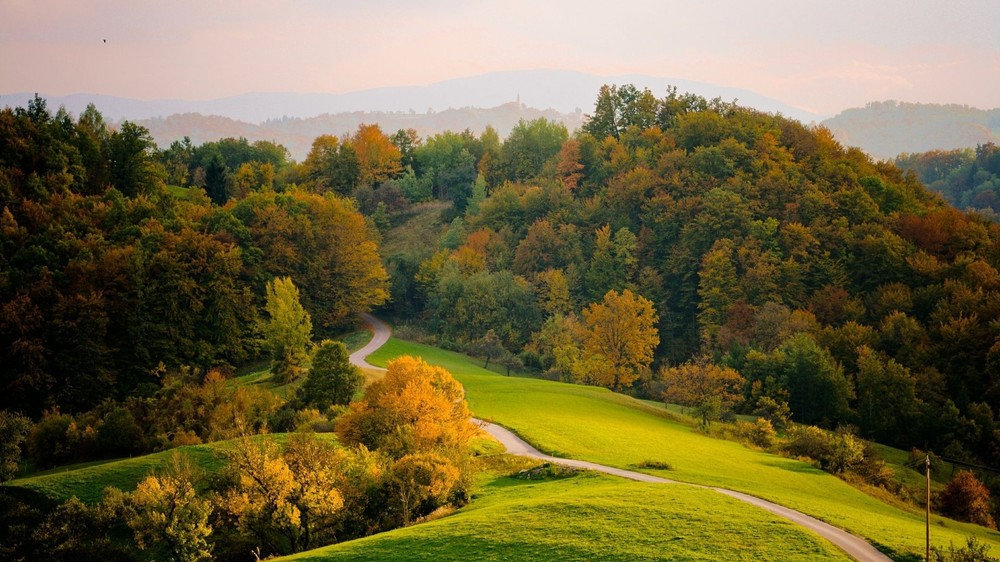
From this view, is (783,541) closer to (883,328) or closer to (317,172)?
(883,328)

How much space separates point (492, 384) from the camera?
6425 cm

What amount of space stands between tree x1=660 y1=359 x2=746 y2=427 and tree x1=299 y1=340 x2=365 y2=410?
90.5ft

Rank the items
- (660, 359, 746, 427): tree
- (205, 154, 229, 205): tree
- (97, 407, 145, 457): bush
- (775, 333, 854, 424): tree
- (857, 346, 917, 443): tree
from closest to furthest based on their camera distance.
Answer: (97, 407, 145, 457): bush → (660, 359, 746, 427): tree → (857, 346, 917, 443): tree → (775, 333, 854, 424): tree → (205, 154, 229, 205): tree

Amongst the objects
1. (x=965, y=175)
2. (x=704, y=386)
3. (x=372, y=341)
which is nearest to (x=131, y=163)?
(x=372, y=341)

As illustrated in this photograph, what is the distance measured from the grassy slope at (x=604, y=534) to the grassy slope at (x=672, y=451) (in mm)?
3534

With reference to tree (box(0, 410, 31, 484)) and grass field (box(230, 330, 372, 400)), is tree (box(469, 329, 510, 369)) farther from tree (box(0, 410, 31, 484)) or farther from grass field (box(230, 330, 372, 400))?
tree (box(0, 410, 31, 484))

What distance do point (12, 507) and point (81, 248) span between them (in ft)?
135

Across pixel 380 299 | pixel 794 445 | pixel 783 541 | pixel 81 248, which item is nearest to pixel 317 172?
pixel 380 299

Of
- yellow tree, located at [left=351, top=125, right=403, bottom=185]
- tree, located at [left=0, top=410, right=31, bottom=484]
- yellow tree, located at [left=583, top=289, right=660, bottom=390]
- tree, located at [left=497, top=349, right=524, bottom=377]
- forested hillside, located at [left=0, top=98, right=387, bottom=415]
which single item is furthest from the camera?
yellow tree, located at [left=351, top=125, right=403, bottom=185]

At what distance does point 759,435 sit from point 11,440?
4928 cm

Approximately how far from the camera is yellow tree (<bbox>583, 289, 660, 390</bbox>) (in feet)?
250

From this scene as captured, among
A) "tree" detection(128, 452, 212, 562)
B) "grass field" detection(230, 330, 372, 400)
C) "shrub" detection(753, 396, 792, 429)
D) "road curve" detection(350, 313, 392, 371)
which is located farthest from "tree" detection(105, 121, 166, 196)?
"shrub" detection(753, 396, 792, 429)

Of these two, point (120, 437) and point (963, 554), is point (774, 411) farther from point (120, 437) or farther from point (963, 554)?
point (120, 437)

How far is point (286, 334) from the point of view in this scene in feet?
211
